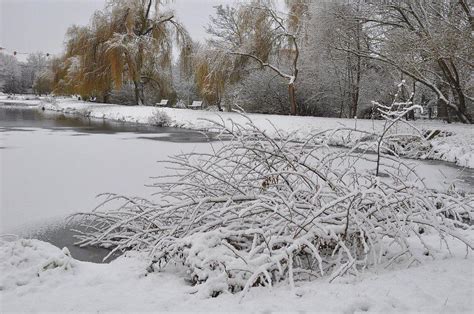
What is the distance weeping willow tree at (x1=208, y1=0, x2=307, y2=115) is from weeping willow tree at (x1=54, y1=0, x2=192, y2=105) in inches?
226

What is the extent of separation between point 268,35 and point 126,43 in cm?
898

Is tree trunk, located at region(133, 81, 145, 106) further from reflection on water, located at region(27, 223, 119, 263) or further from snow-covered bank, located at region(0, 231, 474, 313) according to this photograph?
snow-covered bank, located at region(0, 231, 474, 313)

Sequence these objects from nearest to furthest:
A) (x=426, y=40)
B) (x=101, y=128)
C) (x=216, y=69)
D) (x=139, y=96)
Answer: (x=426, y=40)
(x=101, y=128)
(x=216, y=69)
(x=139, y=96)

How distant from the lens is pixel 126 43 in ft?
74.7

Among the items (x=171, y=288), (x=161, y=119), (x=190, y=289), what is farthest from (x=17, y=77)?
(x=190, y=289)

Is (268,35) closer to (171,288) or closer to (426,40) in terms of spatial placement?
(426,40)

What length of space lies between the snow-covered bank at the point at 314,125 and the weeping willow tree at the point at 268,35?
2911 mm

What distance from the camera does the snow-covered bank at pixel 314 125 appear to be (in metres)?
9.77

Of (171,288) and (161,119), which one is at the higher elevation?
(161,119)

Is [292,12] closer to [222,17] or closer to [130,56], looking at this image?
[222,17]

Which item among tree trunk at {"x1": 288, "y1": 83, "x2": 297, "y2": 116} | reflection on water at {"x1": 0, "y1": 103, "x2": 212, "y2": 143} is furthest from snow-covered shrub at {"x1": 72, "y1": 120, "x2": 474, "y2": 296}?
tree trunk at {"x1": 288, "y1": 83, "x2": 297, "y2": 116}

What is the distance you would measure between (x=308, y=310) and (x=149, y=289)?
1.16 metres

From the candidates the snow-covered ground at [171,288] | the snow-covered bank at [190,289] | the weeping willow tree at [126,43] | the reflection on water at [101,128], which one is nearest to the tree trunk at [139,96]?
the weeping willow tree at [126,43]

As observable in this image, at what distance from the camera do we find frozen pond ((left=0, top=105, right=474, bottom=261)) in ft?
15.1
